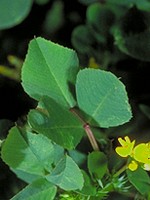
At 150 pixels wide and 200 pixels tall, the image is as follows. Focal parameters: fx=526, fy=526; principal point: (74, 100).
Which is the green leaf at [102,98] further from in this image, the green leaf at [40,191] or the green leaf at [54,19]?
the green leaf at [54,19]

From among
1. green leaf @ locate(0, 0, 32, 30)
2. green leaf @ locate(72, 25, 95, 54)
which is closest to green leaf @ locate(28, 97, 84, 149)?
green leaf @ locate(0, 0, 32, 30)

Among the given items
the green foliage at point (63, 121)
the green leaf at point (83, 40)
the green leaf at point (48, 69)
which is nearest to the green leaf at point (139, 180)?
the green foliage at point (63, 121)

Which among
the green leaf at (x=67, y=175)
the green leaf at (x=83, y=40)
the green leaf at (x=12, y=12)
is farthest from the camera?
the green leaf at (x=83, y=40)

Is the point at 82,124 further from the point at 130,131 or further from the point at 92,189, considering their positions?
the point at 130,131

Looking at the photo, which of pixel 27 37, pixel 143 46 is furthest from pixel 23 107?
pixel 143 46

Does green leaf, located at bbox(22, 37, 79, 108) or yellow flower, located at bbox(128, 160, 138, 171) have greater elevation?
green leaf, located at bbox(22, 37, 79, 108)

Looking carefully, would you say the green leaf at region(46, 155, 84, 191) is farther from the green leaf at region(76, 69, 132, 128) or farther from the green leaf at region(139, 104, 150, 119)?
the green leaf at region(139, 104, 150, 119)

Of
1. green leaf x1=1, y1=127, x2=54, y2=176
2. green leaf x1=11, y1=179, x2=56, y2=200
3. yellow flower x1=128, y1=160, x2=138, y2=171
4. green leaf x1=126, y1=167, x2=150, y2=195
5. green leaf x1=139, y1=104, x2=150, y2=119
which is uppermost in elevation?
green leaf x1=1, y1=127, x2=54, y2=176
